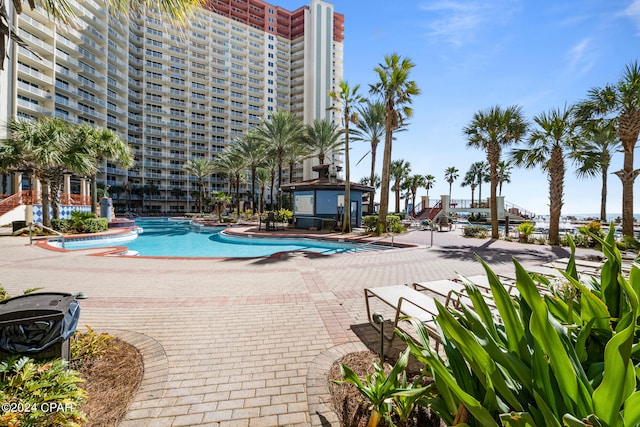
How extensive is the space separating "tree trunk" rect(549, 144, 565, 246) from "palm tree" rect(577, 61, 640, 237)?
1.99 meters

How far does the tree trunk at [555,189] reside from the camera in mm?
14502

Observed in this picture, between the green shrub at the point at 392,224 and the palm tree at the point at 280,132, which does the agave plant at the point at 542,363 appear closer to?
the green shrub at the point at 392,224

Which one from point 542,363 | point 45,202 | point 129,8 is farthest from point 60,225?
point 542,363

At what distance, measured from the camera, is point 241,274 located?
24.5 ft

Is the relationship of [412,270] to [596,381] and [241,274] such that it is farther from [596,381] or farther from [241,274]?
[596,381]

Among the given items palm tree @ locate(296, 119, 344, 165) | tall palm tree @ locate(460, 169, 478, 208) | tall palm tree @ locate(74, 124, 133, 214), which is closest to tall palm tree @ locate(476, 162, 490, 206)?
tall palm tree @ locate(460, 169, 478, 208)

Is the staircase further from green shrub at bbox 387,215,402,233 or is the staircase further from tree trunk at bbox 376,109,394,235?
green shrub at bbox 387,215,402,233

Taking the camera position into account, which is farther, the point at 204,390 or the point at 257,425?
the point at 204,390

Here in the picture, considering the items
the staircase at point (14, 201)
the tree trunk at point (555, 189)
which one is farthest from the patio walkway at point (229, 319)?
the staircase at point (14, 201)

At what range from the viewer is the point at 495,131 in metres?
16.2

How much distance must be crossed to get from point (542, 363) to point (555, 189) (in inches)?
722


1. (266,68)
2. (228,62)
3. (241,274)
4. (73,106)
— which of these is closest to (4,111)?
(73,106)

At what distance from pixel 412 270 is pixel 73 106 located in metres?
58.9

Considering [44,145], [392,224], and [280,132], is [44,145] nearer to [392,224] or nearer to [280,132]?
[280,132]
